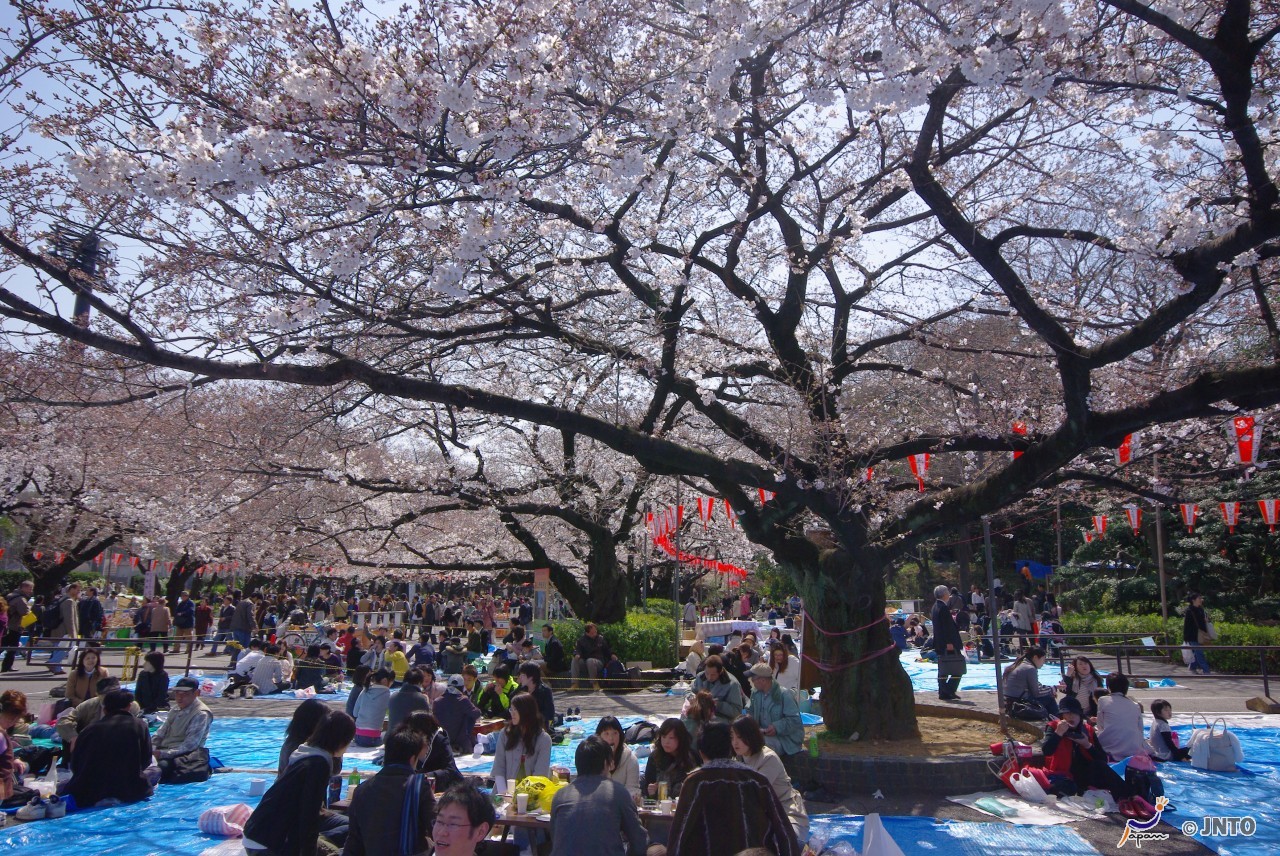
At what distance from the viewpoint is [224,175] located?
6004 millimetres

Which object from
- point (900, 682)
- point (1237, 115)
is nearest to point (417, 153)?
point (1237, 115)

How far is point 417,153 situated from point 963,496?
584cm

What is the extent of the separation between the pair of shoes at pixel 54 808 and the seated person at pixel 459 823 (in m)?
5.65

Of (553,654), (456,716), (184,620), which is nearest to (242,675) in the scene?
(553,654)

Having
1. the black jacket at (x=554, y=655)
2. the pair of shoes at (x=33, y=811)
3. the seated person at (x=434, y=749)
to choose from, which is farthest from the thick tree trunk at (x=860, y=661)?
the pair of shoes at (x=33, y=811)

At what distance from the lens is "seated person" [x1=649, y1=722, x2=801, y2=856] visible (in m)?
4.04

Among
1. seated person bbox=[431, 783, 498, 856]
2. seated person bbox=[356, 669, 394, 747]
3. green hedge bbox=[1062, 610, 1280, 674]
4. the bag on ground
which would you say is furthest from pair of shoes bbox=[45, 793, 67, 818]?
green hedge bbox=[1062, 610, 1280, 674]

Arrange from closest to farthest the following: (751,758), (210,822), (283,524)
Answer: (751,758) → (210,822) → (283,524)

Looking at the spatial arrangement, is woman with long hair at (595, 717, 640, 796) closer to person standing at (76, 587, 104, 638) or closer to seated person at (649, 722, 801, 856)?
seated person at (649, 722, 801, 856)

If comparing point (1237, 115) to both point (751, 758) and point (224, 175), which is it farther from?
point (224, 175)

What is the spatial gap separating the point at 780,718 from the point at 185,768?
5730 mm

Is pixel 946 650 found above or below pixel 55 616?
above

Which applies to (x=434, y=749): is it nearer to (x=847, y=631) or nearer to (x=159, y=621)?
(x=847, y=631)

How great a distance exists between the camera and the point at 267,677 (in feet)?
49.7
